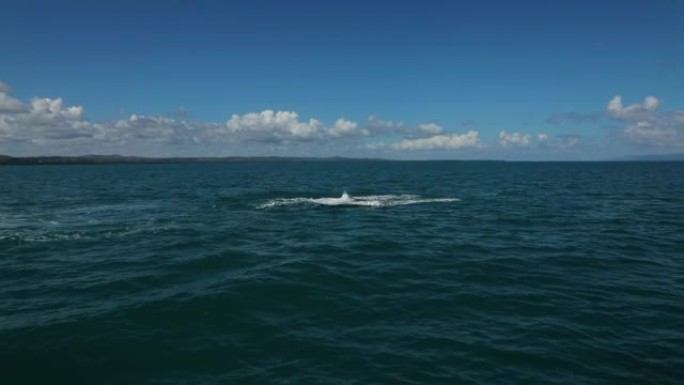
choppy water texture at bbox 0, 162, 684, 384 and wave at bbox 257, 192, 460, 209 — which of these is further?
wave at bbox 257, 192, 460, 209

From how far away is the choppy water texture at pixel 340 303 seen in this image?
53.3 feet

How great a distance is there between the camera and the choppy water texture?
16.2 metres

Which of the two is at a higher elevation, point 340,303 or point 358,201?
point 358,201

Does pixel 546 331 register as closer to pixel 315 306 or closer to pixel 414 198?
pixel 315 306

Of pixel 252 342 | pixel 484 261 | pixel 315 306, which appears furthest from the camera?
pixel 484 261

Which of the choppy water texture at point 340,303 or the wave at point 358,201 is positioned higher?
the wave at point 358,201

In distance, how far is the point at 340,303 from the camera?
74.6ft

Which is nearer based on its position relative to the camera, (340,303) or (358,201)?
(340,303)

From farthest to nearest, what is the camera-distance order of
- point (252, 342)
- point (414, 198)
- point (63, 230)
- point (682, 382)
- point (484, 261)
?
point (414, 198)
point (63, 230)
point (484, 261)
point (252, 342)
point (682, 382)

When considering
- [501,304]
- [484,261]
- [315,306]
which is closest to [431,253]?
[484,261]

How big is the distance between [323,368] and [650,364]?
11.4 meters

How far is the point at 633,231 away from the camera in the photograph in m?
42.1

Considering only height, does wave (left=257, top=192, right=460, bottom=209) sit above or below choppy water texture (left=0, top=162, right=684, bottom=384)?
above

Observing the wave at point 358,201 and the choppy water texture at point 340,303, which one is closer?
the choppy water texture at point 340,303
